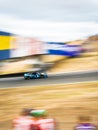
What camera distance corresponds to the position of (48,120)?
6.85 m

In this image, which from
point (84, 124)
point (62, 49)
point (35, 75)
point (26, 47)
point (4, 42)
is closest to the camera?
point (84, 124)

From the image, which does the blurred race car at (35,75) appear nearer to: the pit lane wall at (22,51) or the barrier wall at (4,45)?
the pit lane wall at (22,51)

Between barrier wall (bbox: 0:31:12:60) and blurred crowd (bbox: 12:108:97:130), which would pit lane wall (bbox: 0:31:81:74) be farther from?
blurred crowd (bbox: 12:108:97:130)

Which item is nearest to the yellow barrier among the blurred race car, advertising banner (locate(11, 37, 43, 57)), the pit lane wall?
the pit lane wall

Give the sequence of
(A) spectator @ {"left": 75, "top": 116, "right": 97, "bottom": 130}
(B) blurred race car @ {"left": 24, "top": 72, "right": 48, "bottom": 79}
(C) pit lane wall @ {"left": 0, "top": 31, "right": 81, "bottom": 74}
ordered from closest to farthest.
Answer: (A) spectator @ {"left": 75, "top": 116, "right": 97, "bottom": 130}
(B) blurred race car @ {"left": 24, "top": 72, "right": 48, "bottom": 79}
(C) pit lane wall @ {"left": 0, "top": 31, "right": 81, "bottom": 74}

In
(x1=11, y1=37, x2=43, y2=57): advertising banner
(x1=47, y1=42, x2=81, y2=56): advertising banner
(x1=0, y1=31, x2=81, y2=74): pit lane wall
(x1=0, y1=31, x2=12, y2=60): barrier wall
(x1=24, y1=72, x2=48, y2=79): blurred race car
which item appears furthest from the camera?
(x1=47, y1=42, x2=81, y2=56): advertising banner

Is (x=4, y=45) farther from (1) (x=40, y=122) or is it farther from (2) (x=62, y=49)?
(1) (x=40, y=122)

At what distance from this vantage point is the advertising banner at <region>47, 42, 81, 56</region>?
37094 millimetres

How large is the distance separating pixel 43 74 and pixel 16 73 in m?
4.67

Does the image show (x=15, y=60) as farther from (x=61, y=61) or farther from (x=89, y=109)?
(x=89, y=109)

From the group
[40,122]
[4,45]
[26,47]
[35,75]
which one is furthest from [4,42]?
[40,122]

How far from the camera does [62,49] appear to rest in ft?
127

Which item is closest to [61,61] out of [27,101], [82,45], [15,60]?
[82,45]

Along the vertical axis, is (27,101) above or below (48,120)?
below
